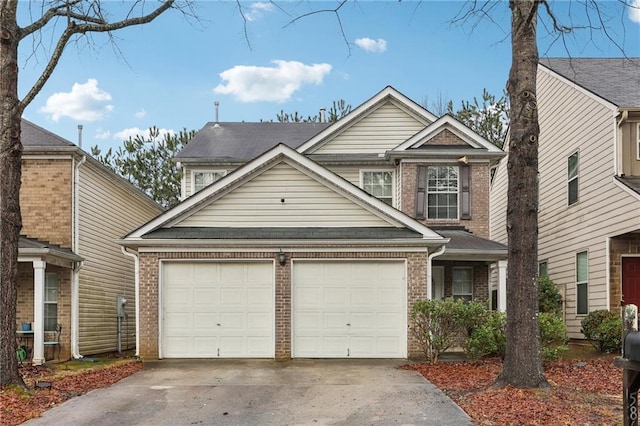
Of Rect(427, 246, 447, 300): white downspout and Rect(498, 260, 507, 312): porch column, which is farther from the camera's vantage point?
Rect(498, 260, 507, 312): porch column

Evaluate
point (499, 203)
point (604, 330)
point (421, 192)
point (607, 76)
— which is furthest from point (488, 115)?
point (604, 330)

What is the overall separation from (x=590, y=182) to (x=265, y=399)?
1099 cm

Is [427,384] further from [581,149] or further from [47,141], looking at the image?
[47,141]

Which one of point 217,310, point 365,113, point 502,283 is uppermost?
point 365,113

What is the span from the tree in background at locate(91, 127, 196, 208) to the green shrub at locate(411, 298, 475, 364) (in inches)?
972

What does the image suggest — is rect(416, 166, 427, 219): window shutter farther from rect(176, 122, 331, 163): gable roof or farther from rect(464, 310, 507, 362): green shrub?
rect(464, 310, 507, 362): green shrub

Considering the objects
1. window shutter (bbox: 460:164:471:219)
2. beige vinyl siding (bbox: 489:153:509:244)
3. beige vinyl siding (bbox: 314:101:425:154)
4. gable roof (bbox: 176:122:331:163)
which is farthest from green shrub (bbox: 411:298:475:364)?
beige vinyl siding (bbox: 489:153:509:244)

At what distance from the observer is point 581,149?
54.2 ft

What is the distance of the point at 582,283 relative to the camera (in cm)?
1619

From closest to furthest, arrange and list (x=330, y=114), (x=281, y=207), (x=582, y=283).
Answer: (x=281, y=207), (x=582, y=283), (x=330, y=114)

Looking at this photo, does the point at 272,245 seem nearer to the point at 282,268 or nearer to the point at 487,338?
the point at 282,268

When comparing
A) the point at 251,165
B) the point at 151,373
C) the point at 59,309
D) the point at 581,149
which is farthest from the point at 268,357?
the point at 581,149

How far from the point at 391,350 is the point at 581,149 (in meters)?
7.91

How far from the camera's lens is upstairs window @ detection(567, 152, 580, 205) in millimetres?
16891
